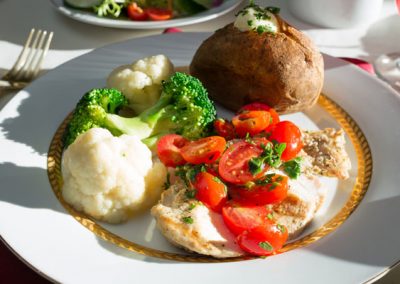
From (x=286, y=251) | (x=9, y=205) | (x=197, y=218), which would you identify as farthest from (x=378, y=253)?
(x=9, y=205)

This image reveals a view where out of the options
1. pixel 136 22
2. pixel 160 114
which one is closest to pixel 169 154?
pixel 160 114

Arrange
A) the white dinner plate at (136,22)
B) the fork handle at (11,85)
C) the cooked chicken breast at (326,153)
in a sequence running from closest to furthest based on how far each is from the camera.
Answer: the cooked chicken breast at (326,153)
the fork handle at (11,85)
the white dinner plate at (136,22)

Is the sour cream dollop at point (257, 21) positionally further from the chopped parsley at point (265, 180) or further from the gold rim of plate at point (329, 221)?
the chopped parsley at point (265, 180)

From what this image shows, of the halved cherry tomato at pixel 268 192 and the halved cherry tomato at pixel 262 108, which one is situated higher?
the halved cherry tomato at pixel 262 108

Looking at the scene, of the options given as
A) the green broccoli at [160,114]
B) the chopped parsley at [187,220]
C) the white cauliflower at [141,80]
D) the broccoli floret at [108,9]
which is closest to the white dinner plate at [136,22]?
the broccoli floret at [108,9]

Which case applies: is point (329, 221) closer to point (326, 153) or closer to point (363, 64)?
point (326, 153)

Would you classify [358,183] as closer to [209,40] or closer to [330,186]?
[330,186]
